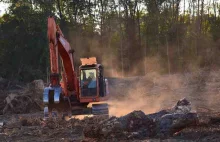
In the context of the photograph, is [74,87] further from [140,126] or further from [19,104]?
[140,126]

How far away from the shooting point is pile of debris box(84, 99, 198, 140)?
1007cm

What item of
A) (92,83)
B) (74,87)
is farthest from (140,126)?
(74,87)

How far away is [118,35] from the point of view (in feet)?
162

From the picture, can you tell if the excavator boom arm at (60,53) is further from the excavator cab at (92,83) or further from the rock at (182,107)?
the rock at (182,107)

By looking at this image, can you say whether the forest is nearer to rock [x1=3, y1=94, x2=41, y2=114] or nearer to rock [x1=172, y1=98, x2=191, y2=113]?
rock [x1=3, y1=94, x2=41, y2=114]

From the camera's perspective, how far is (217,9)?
49.7 m

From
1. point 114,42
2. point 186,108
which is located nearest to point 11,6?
point 114,42

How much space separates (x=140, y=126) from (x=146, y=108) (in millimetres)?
11272

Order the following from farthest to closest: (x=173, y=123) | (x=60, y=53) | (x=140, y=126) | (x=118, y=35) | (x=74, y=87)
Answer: (x=118, y=35) < (x=74, y=87) < (x=60, y=53) < (x=140, y=126) < (x=173, y=123)

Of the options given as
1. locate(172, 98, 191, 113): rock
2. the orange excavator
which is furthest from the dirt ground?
the orange excavator

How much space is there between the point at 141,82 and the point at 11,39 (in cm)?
1387

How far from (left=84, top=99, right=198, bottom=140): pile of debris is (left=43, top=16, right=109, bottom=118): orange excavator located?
5743 mm

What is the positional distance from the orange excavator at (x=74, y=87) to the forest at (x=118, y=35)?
21.4m

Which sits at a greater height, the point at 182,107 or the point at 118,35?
the point at 118,35
